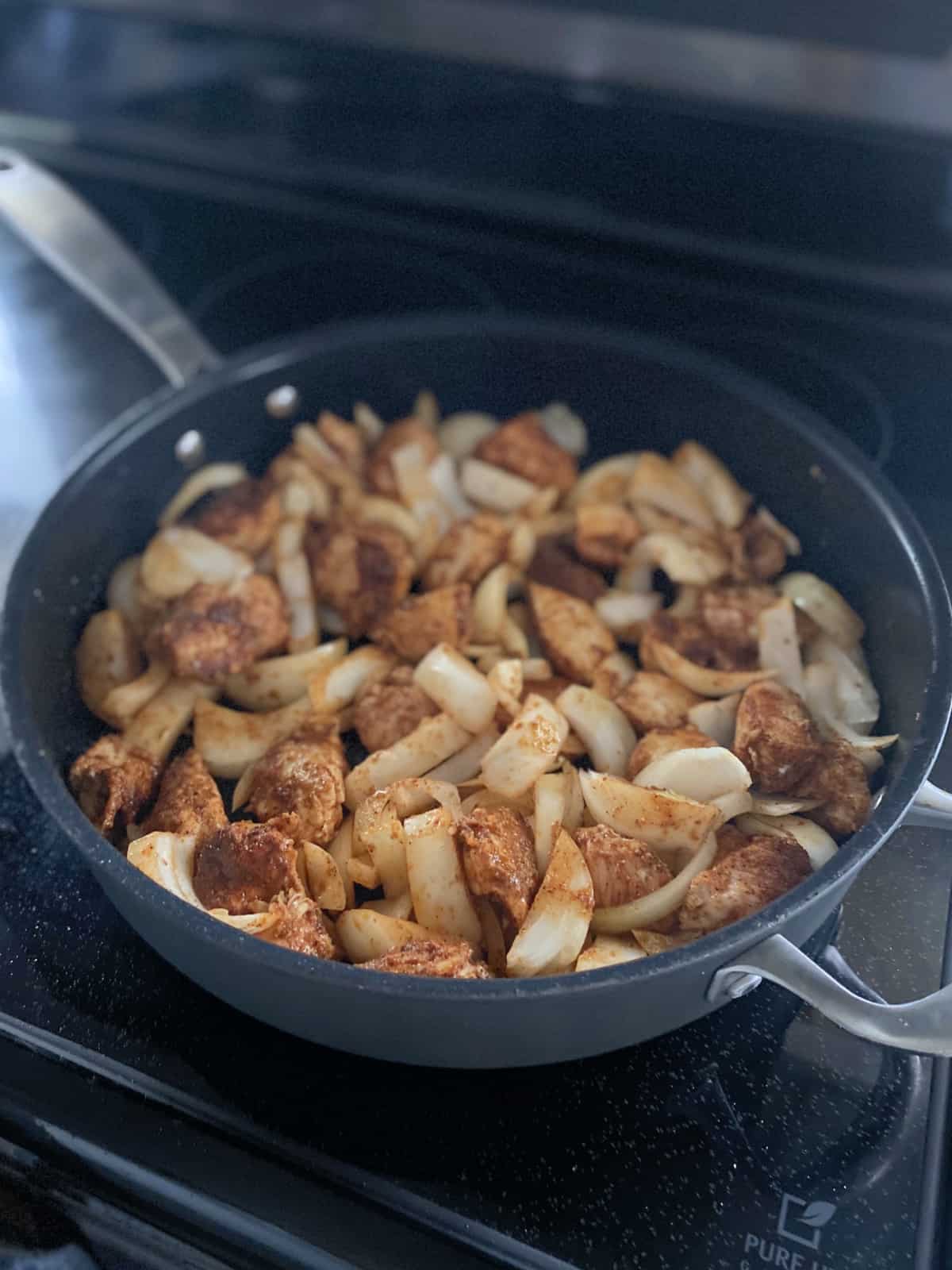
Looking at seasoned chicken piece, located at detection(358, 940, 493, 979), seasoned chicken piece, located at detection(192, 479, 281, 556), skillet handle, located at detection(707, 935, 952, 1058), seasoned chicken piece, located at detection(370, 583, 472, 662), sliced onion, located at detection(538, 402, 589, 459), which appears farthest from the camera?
sliced onion, located at detection(538, 402, 589, 459)

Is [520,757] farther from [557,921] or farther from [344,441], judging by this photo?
[344,441]

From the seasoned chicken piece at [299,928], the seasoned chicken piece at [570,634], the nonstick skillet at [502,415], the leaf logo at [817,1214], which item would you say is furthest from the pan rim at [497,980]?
the seasoned chicken piece at [570,634]

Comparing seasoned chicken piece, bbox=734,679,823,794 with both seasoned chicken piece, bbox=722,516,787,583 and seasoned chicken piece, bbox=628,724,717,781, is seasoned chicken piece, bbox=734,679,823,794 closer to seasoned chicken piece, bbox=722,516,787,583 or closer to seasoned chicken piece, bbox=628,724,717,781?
seasoned chicken piece, bbox=628,724,717,781

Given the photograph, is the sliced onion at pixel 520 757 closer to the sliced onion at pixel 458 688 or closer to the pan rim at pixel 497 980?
the sliced onion at pixel 458 688

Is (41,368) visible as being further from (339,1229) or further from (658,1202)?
(658,1202)

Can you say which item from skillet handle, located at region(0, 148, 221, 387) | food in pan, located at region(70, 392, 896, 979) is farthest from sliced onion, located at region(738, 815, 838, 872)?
skillet handle, located at region(0, 148, 221, 387)

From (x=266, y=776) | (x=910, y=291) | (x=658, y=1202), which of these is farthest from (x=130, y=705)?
(x=910, y=291)

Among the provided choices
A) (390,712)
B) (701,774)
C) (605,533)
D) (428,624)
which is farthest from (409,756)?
(605,533)
